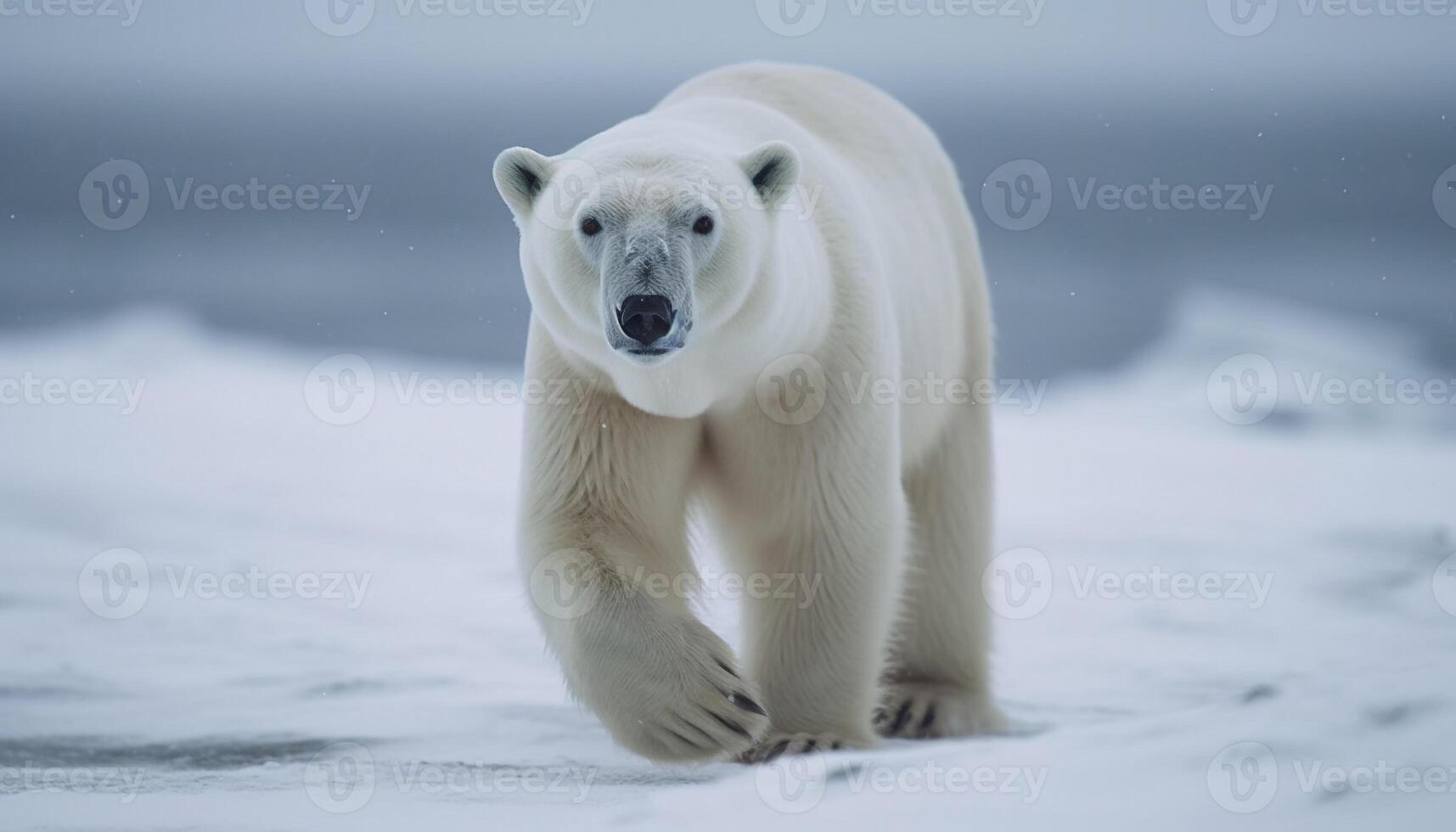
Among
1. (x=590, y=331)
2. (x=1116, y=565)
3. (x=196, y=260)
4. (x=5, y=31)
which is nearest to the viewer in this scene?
(x=590, y=331)

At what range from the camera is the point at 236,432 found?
23.8 ft

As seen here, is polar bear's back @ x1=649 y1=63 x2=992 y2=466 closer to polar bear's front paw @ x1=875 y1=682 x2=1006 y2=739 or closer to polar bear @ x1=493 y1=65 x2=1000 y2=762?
polar bear @ x1=493 y1=65 x2=1000 y2=762

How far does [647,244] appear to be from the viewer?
2.88 metres

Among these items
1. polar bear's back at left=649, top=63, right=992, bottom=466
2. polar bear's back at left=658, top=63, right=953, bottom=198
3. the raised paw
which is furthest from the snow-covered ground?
polar bear's back at left=658, top=63, right=953, bottom=198

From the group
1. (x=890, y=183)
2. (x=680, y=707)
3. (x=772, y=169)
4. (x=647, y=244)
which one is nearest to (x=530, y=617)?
(x=890, y=183)

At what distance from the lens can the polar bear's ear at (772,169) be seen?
322 cm

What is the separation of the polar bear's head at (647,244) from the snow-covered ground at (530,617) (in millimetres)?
889

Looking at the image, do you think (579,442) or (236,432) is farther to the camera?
(236,432)

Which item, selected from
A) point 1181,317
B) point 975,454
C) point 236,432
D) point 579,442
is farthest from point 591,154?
point 1181,317

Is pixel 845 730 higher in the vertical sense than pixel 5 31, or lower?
lower

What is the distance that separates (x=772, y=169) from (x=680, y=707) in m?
1.15

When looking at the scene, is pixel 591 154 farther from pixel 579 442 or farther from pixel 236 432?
pixel 236 432

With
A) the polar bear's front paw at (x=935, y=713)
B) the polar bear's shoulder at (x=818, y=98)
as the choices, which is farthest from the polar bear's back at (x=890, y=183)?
the polar bear's front paw at (x=935, y=713)

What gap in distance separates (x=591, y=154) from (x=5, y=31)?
8074 mm
